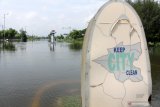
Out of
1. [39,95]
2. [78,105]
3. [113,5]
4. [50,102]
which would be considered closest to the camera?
[113,5]

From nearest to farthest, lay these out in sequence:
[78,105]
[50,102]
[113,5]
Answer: [113,5], [78,105], [50,102]

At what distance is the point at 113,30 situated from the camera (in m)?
5.02

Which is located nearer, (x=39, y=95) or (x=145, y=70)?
(x=145, y=70)

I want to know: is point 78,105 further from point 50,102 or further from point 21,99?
point 21,99

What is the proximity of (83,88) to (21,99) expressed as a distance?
5.90 m

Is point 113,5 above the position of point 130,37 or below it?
above

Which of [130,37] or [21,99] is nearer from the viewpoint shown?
[130,37]

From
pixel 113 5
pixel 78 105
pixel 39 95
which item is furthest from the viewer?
pixel 39 95

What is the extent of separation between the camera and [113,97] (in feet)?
16.5

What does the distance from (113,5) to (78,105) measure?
4830mm

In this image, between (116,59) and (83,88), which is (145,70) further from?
(83,88)

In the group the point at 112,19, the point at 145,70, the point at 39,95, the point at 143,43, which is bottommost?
the point at 39,95

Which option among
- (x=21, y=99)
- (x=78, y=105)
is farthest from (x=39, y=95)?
(x=78, y=105)

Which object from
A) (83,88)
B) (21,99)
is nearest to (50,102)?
(21,99)
